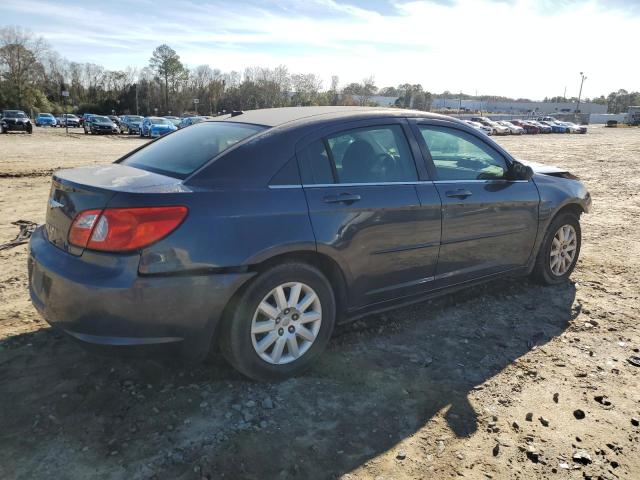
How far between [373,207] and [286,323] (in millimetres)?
990

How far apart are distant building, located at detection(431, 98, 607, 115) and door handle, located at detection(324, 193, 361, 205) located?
13160cm

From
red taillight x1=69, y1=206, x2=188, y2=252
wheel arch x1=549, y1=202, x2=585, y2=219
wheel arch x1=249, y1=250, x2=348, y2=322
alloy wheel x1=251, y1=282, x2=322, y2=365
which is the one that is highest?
red taillight x1=69, y1=206, x2=188, y2=252

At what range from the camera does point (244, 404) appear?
2.98 metres

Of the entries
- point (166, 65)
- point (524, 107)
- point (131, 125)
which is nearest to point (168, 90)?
point (166, 65)

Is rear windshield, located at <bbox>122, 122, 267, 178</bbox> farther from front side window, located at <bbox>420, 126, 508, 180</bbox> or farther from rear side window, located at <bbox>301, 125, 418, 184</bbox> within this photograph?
front side window, located at <bbox>420, 126, 508, 180</bbox>

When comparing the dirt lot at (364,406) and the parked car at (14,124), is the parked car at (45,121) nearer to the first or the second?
the parked car at (14,124)

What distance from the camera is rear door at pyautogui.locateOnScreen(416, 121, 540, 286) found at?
3.94 metres

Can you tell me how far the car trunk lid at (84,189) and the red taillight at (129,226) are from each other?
0.09 meters

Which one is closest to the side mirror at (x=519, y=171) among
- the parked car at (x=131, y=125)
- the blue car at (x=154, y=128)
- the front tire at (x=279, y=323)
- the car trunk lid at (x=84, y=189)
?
the front tire at (x=279, y=323)

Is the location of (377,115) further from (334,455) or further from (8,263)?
(8,263)

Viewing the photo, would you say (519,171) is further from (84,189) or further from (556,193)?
(84,189)

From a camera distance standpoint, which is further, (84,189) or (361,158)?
(361,158)

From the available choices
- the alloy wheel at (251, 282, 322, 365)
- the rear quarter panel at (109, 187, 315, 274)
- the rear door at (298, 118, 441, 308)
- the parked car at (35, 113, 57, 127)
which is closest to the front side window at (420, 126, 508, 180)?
the rear door at (298, 118, 441, 308)

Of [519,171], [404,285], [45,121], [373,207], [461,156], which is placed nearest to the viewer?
[373,207]
